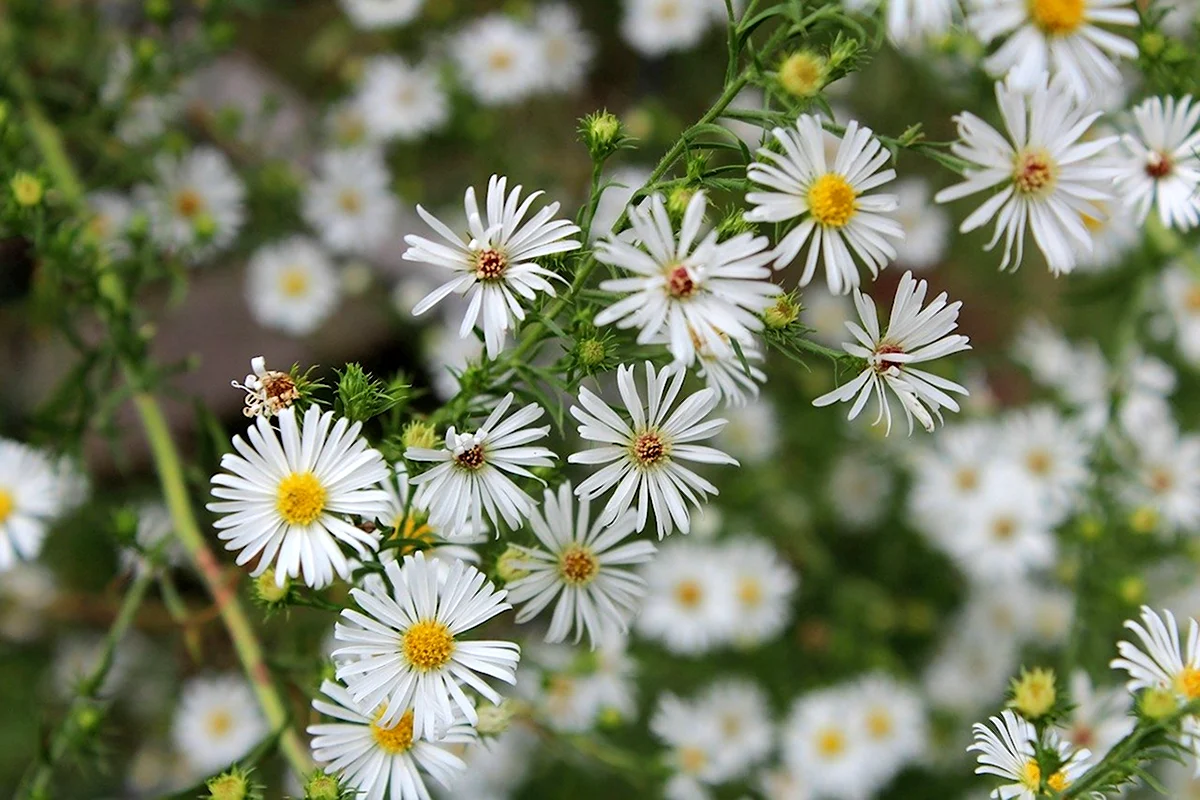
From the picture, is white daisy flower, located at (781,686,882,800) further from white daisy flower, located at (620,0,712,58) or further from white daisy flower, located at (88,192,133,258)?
white daisy flower, located at (88,192,133,258)

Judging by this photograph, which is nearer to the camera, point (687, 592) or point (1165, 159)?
point (1165, 159)

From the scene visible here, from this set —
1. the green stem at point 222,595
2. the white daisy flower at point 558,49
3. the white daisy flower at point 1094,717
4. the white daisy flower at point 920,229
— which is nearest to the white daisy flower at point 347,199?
the white daisy flower at point 558,49

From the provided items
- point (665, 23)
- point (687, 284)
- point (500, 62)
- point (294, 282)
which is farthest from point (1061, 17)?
point (294, 282)

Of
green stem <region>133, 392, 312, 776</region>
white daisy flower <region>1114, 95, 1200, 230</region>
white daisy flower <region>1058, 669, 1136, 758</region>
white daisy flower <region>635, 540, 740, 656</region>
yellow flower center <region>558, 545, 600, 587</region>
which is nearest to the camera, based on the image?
yellow flower center <region>558, 545, 600, 587</region>

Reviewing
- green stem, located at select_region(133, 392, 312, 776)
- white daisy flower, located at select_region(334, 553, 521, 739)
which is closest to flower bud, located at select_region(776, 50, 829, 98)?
white daisy flower, located at select_region(334, 553, 521, 739)

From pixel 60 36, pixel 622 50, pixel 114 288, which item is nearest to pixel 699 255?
pixel 114 288

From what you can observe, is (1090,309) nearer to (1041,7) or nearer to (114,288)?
(1041,7)

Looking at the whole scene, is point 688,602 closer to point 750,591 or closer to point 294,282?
point 750,591
